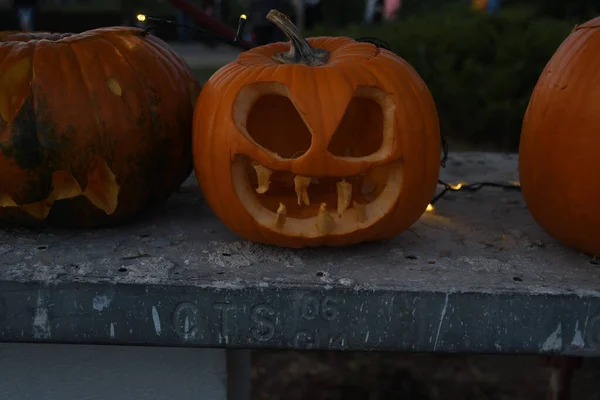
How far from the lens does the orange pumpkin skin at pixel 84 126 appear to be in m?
1.51

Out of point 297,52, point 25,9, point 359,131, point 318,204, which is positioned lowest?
point 25,9

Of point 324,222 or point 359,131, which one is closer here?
point 324,222

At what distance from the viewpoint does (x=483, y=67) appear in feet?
13.9

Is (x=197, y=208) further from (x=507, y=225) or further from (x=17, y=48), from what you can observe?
(x=507, y=225)

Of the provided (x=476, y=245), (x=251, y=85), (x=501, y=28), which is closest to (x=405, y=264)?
(x=476, y=245)

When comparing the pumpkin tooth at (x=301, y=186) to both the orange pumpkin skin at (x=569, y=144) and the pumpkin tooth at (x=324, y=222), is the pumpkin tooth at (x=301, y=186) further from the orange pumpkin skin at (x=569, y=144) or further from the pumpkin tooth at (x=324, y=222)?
the orange pumpkin skin at (x=569, y=144)

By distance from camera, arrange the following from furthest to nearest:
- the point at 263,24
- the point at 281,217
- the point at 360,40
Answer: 1. the point at 263,24
2. the point at 360,40
3. the point at 281,217

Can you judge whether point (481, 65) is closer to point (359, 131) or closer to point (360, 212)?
point (359, 131)

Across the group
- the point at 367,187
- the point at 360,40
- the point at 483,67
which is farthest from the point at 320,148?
the point at 483,67

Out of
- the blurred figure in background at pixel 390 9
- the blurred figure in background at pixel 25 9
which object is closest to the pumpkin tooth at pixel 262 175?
the blurred figure in background at pixel 390 9

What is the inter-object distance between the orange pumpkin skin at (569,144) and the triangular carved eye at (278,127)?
54 cm

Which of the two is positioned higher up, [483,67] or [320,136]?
[320,136]

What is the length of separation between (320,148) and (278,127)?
287 millimetres

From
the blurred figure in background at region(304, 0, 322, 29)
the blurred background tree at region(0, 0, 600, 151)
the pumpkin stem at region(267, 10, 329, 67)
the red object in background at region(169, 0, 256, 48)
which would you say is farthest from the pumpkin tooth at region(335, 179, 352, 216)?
the blurred figure in background at region(304, 0, 322, 29)
